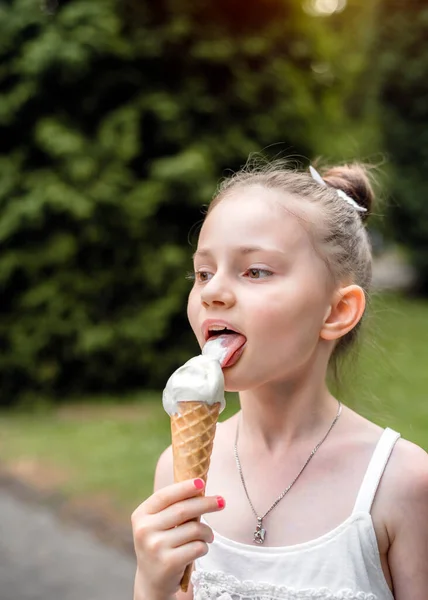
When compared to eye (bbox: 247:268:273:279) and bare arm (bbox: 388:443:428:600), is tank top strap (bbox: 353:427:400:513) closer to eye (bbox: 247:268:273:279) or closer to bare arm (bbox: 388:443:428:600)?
bare arm (bbox: 388:443:428:600)

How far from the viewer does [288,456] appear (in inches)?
67.9

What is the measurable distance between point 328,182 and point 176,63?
5754mm

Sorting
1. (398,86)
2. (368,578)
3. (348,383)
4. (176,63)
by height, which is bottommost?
(368,578)

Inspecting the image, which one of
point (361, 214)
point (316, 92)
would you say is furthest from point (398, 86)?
point (361, 214)

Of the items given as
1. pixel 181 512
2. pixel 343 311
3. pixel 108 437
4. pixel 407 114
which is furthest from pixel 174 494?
pixel 407 114

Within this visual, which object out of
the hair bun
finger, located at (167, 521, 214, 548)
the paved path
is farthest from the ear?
the paved path

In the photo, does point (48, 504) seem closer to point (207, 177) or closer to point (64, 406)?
point (64, 406)

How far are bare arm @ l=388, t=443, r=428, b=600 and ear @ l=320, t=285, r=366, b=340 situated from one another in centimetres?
32

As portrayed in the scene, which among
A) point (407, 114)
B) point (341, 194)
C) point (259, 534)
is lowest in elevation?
point (259, 534)

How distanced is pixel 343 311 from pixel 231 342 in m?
0.28

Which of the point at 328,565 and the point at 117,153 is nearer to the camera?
the point at 328,565

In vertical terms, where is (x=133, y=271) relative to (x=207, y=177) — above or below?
below

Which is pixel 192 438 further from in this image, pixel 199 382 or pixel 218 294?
pixel 218 294

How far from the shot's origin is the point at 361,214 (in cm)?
196
